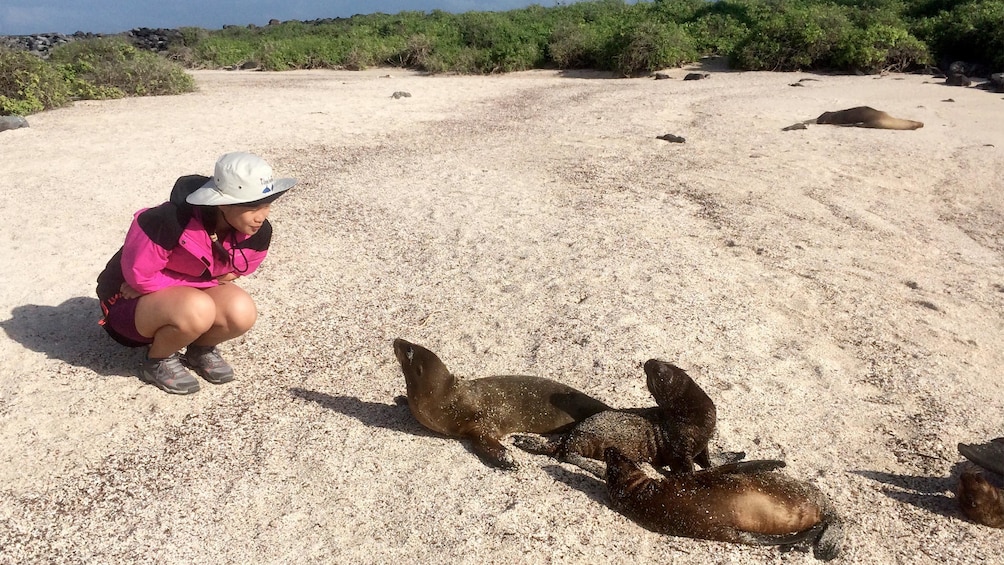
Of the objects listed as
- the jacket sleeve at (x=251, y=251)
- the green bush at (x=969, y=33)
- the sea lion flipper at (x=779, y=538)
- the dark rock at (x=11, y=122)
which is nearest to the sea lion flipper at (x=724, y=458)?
the sea lion flipper at (x=779, y=538)

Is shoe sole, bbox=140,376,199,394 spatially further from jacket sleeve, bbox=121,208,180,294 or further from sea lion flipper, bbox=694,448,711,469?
sea lion flipper, bbox=694,448,711,469

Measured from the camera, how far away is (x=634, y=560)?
2713 millimetres

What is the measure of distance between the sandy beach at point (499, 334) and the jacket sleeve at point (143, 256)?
67cm

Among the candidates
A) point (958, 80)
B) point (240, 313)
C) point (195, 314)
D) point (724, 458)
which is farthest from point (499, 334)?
point (958, 80)

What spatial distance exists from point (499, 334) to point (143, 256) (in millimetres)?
1997

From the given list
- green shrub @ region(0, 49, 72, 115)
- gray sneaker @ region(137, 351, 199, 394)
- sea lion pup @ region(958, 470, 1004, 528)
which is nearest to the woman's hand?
gray sneaker @ region(137, 351, 199, 394)

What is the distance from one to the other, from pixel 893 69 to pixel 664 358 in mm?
15074

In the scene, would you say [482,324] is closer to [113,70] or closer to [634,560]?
[634,560]

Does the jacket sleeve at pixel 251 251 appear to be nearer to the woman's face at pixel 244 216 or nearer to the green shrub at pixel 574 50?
the woman's face at pixel 244 216

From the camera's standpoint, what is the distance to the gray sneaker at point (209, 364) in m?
3.87

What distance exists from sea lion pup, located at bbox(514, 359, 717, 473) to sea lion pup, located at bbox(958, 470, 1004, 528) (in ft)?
3.29

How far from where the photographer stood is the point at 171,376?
3.73 metres

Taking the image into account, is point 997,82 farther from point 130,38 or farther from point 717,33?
point 130,38

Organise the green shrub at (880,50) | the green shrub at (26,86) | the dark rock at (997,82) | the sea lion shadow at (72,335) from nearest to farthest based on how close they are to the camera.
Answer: the sea lion shadow at (72,335) → the green shrub at (26,86) → the dark rock at (997,82) → the green shrub at (880,50)
